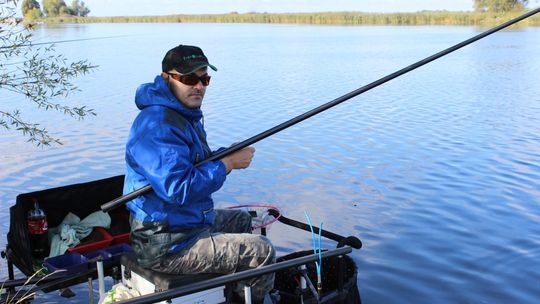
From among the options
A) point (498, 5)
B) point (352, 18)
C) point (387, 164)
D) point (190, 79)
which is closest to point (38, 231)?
point (190, 79)

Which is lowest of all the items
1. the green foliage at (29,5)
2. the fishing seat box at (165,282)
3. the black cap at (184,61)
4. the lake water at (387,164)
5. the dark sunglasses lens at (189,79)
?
the lake water at (387,164)

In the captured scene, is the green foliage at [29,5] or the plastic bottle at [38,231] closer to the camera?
the plastic bottle at [38,231]

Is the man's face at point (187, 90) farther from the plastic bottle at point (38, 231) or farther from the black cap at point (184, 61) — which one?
the plastic bottle at point (38, 231)

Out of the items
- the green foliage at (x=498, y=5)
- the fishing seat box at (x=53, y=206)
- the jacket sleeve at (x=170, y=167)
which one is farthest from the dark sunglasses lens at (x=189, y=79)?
the green foliage at (x=498, y=5)

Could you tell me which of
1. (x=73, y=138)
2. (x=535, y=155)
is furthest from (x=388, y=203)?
(x=73, y=138)

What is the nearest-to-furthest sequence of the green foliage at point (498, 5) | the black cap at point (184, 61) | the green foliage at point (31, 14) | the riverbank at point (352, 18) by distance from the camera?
the black cap at point (184, 61) → the green foliage at point (31, 14) → the riverbank at point (352, 18) → the green foliage at point (498, 5)

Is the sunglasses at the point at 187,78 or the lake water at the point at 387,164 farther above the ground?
the sunglasses at the point at 187,78

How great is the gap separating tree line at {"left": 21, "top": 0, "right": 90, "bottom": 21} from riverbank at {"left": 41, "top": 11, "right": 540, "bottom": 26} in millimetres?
1864

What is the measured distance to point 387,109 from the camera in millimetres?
13344

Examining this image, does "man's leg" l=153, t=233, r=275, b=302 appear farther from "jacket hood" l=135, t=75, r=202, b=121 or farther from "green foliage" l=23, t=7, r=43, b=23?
"green foliage" l=23, t=7, r=43, b=23

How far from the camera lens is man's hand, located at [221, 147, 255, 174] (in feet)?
10.3

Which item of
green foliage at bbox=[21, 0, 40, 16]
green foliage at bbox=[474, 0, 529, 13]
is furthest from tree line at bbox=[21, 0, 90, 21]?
green foliage at bbox=[474, 0, 529, 13]

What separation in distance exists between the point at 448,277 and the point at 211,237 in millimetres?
3039

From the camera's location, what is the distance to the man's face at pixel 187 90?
320cm
